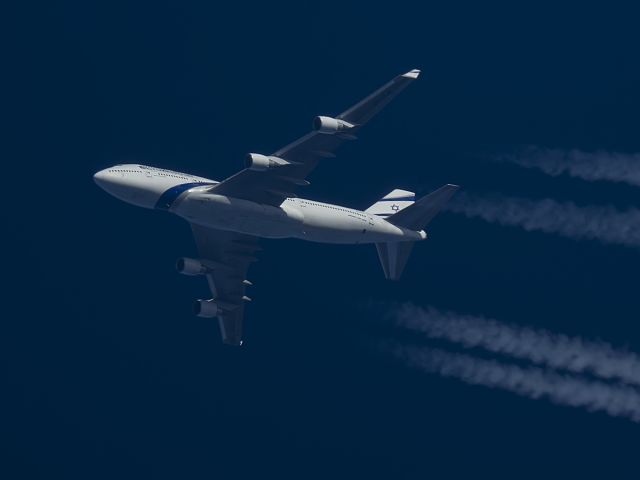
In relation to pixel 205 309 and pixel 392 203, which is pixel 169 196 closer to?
pixel 205 309

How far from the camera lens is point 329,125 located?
331 feet

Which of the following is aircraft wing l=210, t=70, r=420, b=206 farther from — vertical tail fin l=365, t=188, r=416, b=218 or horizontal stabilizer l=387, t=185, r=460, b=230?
vertical tail fin l=365, t=188, r=416, b=218

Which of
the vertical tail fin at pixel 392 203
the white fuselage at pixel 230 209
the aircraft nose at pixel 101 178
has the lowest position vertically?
the vertical tail fin at pixel 392 203

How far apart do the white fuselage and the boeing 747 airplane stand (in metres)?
0.06

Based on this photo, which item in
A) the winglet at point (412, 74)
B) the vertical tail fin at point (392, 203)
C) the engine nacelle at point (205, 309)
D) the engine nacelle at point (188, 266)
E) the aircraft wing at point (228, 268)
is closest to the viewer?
the winglet at point (412, 74)

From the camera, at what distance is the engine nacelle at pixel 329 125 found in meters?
101

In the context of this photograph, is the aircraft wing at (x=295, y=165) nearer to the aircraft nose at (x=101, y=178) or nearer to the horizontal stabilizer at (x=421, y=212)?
the aircraft nose at (x=101, y=178)

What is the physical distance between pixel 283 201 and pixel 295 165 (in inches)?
117

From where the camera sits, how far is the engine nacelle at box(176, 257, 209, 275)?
112 m

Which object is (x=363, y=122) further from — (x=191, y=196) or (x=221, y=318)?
(x=221, y=318)

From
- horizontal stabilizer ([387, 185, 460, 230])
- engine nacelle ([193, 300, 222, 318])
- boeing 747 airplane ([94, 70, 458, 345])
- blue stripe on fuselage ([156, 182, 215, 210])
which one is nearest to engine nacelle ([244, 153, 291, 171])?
boeing 747 airplane ([94, 70, 458, 345])

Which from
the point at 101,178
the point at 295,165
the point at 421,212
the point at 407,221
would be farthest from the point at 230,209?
the point at 421,212

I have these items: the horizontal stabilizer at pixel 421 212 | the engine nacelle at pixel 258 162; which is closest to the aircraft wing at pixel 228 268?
the horizontal stabilizer at pixel 421 212

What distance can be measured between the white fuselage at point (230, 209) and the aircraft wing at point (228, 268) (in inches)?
294
